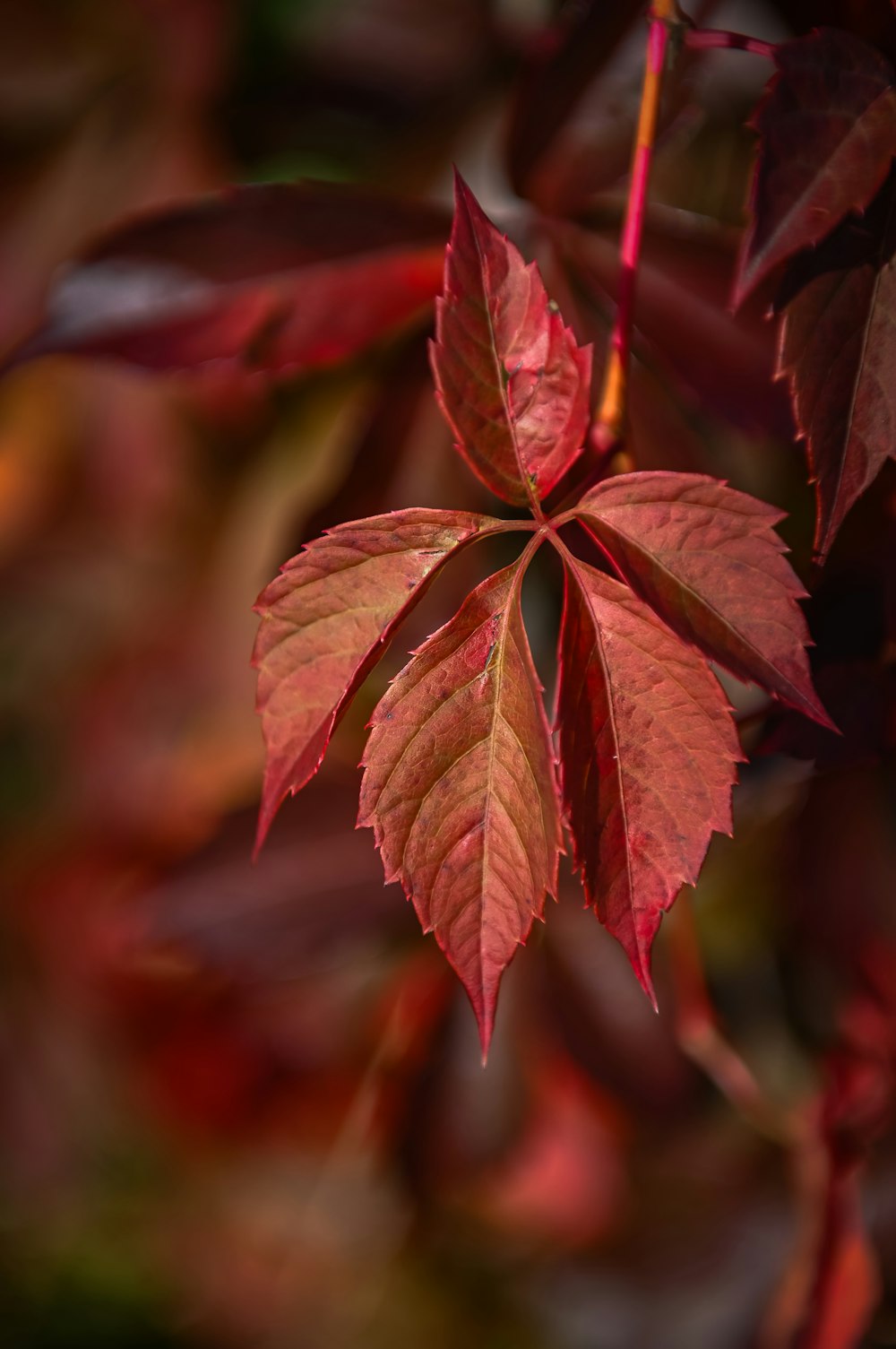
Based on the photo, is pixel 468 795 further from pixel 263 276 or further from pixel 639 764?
pixel 263 276

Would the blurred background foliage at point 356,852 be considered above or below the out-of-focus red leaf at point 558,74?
below

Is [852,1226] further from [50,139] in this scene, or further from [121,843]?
[50,139]

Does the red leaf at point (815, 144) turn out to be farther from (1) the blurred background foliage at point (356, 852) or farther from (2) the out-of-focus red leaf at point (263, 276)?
(2) the out-of-focus red leaf at point (263, 276)

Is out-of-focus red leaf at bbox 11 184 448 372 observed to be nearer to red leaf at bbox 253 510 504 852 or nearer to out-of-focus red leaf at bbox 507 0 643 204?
out-of-focus red leaf at bbox 507 0 643 204

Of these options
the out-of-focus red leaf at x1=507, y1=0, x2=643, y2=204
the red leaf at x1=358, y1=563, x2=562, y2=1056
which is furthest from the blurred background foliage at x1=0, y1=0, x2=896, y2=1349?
the red leaf at x1=358, y1=563, x2=562, y2=1056

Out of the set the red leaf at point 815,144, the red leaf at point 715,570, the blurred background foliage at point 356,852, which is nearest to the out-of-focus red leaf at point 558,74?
the blurred background foliage at point 356,852

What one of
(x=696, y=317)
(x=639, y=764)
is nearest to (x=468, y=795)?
(x=639, y=764)

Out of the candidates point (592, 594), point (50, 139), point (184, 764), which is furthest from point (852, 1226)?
point (50, 139)
